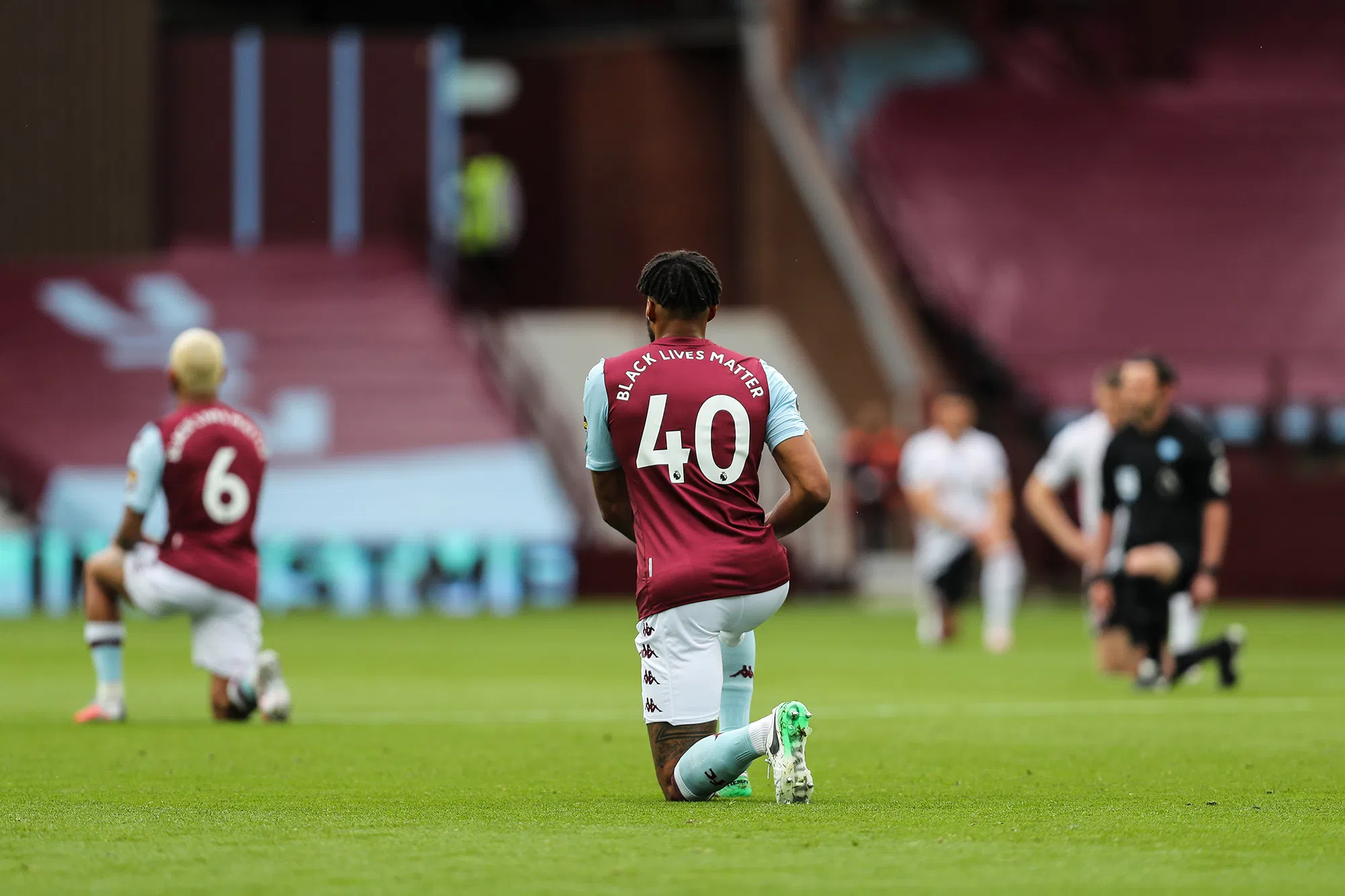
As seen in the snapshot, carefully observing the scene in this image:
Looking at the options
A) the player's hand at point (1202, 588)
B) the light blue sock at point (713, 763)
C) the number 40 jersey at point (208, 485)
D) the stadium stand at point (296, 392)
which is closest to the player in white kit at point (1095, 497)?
the player's hand at point (1202, 588)

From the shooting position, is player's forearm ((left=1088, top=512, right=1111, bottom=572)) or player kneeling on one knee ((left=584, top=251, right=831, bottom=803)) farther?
player's forearm ((left=1088, top=512, right=1111, bottom=572))

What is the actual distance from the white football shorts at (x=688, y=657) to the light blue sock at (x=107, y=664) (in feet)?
16.4

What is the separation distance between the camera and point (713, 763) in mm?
7992

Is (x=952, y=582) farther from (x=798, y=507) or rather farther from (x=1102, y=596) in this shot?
(x=798, y=507)

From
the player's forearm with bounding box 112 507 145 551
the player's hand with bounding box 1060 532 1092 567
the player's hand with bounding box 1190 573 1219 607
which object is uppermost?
the player's forearm with bounding box 112 507 145 551

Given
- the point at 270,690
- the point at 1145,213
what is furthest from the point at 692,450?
the point at 1145,213

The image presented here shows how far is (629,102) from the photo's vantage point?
3584 cm

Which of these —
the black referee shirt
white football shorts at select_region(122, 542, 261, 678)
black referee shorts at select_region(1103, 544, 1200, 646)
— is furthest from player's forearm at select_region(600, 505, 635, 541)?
the black referee shirt

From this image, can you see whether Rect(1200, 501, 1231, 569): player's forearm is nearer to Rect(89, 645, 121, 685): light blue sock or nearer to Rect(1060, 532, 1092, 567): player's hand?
Rect(1060, 532, 1092, 567): player's hand

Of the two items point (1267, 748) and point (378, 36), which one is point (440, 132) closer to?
point (378, 36)

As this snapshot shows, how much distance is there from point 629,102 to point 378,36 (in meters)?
3.91

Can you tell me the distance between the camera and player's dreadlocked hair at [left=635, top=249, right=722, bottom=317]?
8258mm

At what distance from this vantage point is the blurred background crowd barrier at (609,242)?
2931 centimetres

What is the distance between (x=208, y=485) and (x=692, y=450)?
182 inches
